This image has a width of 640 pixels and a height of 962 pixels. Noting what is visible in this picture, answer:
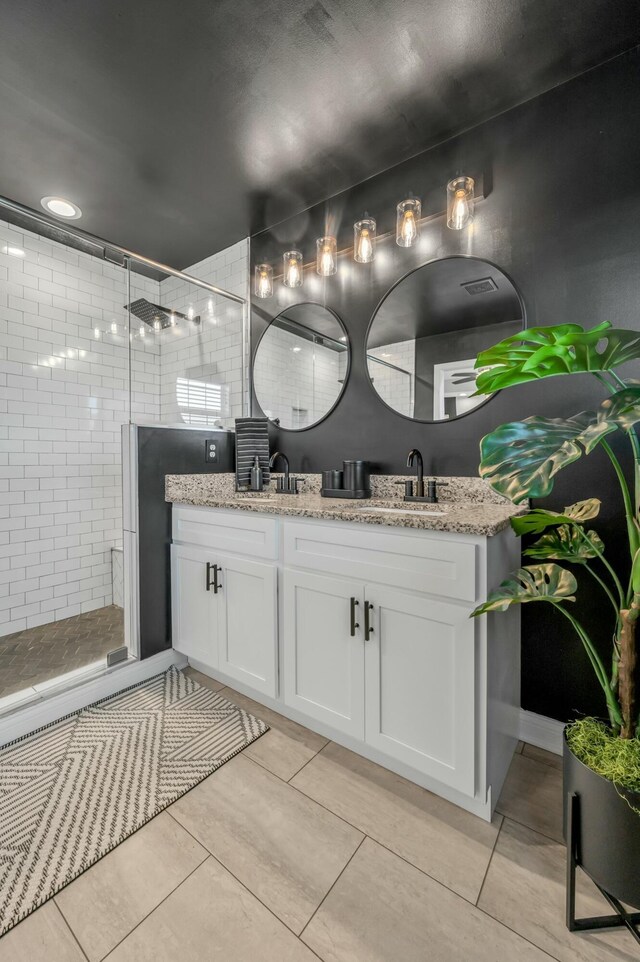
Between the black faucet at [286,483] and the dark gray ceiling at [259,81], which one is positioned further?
the black faucet at [286,483]

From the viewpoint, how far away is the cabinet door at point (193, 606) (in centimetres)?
205

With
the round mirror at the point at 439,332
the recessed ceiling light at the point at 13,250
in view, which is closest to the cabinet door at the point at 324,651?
the round mirror at the point at 439,332

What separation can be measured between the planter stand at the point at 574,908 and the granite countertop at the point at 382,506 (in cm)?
75

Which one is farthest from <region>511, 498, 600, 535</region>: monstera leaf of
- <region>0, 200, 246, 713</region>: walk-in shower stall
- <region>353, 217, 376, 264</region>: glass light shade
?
<region>0, 200, 246, 713</region>: walk-in shower stall

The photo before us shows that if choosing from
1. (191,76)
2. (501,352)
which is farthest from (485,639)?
(191,76)

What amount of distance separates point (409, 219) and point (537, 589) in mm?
1816

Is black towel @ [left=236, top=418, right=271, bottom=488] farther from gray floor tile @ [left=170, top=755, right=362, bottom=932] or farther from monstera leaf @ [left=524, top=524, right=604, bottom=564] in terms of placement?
monstera leaf @ [left=524, top=524, right=604, bottom=564]

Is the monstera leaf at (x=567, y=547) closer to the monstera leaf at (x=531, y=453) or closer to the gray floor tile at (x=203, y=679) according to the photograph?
the monstera leaf at (x=531, y=453)

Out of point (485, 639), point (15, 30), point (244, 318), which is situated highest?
point (15, 30)

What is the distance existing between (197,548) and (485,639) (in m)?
1.44

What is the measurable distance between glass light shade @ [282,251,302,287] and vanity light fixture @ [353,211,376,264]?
46 centimetres

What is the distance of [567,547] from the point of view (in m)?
1.24

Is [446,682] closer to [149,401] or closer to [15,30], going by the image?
[149,401]

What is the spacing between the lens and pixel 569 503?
1629 millimetres
